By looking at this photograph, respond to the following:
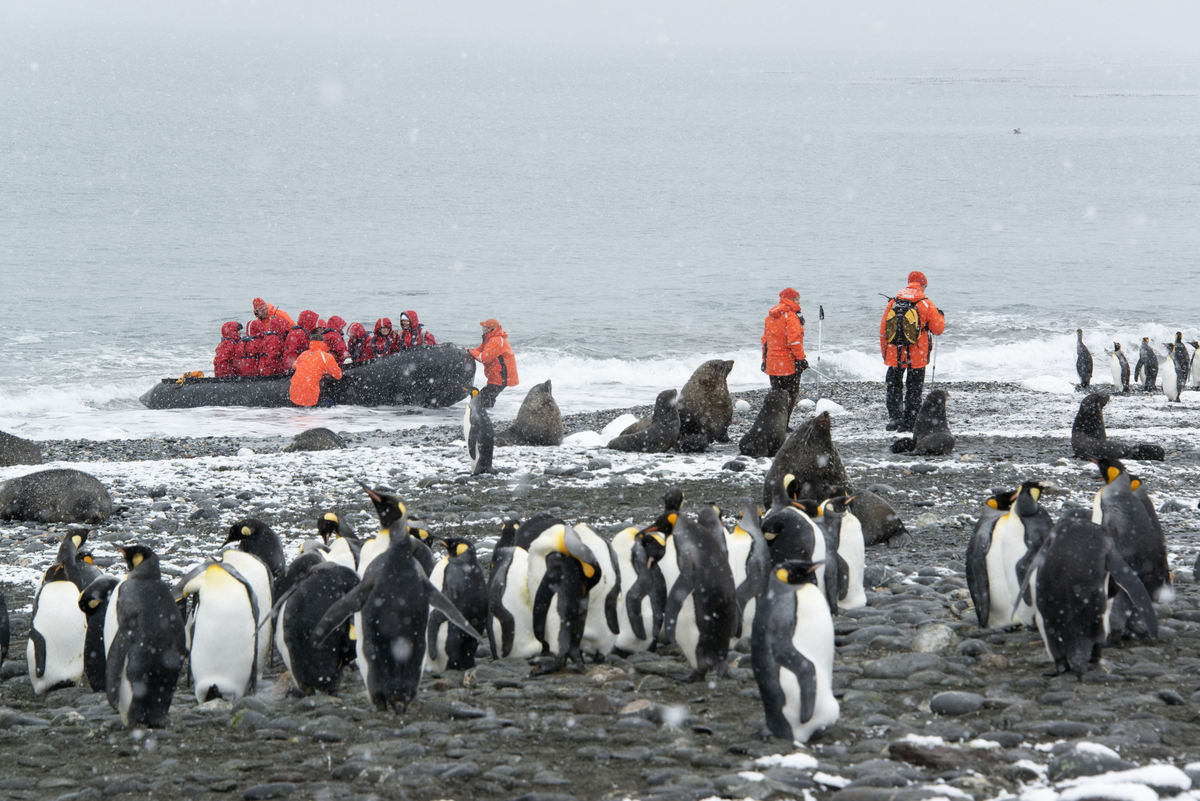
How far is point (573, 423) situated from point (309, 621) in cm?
1071

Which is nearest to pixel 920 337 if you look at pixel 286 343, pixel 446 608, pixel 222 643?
pixel 446 608

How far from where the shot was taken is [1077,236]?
49.3 metres

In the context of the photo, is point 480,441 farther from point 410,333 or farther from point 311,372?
point 410,333

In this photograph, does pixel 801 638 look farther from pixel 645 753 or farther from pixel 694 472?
pixel 694 472

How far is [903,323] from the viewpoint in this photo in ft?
36.6

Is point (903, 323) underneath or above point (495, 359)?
above

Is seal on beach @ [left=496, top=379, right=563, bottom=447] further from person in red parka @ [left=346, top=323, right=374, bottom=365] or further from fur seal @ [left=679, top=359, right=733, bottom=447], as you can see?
person in red parka @ [left=346, top=323, right=374, bottom=365]

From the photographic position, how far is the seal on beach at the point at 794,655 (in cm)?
393

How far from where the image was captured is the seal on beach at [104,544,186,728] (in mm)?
4273

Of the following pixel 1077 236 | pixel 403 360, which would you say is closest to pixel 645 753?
pixel 403 360

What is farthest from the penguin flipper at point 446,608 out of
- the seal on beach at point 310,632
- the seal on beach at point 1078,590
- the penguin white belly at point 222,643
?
the seal on beach at point 1078,590

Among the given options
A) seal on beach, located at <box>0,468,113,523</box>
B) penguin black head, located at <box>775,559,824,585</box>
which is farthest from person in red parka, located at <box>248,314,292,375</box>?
penguin black head, located at <box>775,559,824,585</box>

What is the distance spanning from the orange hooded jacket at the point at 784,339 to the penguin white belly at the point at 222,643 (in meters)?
7.50

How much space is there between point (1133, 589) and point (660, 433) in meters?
6.17
